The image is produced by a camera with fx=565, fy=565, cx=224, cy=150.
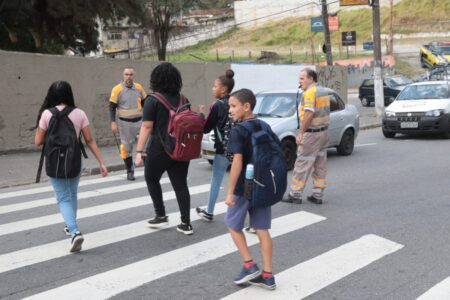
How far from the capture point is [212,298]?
14.6ft

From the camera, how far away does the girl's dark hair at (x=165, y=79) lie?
5.84 meters

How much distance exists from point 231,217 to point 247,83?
14720 mm

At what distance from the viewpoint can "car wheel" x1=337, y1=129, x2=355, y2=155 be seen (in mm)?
12242

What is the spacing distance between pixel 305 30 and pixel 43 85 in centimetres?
7778

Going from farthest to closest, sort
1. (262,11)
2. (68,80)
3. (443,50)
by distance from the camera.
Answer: (262,11)
(443,50)
(68,80)

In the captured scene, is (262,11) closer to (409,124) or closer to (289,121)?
(409,124)

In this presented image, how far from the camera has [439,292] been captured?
4516 millimetres

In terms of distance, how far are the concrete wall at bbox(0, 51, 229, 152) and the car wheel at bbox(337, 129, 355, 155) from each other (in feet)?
19.1

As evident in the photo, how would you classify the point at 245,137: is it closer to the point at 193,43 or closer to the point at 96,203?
the point at 96,203

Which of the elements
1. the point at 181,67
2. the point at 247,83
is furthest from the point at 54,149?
the point at 247,83

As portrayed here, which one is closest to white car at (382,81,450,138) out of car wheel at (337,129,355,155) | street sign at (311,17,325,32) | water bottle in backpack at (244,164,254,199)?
car wheel at (337,129,355,155)

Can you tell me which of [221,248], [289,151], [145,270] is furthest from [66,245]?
[289,151]

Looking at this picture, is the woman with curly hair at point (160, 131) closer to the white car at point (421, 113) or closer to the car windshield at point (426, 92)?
the white car at point (421, 113)

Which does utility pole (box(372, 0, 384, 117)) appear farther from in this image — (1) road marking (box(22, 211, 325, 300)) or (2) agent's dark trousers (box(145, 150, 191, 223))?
(2) agent's dark trousers (box(145, 150, 191, 223))
